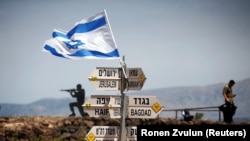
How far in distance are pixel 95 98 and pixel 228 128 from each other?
414cm

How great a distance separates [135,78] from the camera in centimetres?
1498

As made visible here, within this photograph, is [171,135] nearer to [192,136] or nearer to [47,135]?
[192,136]

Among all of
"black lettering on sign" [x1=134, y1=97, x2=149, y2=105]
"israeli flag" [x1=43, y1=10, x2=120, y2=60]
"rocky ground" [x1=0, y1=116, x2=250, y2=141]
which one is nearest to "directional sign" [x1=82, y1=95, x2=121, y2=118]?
"black lettering on sign" [x1=134, y1=97, x2=149, y2=105]

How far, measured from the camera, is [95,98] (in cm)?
1498

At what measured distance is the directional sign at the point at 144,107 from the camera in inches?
586

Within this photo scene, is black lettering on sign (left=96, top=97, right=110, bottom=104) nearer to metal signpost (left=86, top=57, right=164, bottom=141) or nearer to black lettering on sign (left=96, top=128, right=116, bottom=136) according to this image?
metal signpost (left=86, top=57, right=164, bottom=141)

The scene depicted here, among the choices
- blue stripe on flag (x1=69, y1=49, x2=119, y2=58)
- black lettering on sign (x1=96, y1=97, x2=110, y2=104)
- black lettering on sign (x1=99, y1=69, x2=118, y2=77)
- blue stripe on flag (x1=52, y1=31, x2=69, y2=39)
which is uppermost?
blue stripe on flag (x1=52, y1=31, x2=69, y2=39)

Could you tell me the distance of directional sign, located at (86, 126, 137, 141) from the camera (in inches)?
586

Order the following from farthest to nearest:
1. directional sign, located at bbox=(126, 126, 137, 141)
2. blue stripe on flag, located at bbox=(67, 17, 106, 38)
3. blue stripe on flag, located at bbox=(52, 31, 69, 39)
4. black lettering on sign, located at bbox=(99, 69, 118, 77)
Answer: blue stripe on flag, located at bbox=(67, 17, 106, 38)
blue stripe on flag, located at bbox=(52, 31, 69, 39)
directional sign, located at bbox=(126, 126, 137, 141)
black lettering on sign, located at bbox=(99, 69, 118, 77)

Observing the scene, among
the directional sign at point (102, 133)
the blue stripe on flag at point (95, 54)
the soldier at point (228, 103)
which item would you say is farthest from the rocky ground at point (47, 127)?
the blue stripe on flag at point (95, 54)

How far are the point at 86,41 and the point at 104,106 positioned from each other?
76.1 inches

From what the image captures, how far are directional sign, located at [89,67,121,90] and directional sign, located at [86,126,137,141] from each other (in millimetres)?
1116

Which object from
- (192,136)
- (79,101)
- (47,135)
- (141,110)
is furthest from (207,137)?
(79,101)

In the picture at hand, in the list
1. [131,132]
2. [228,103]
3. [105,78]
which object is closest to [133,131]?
[131,132]
